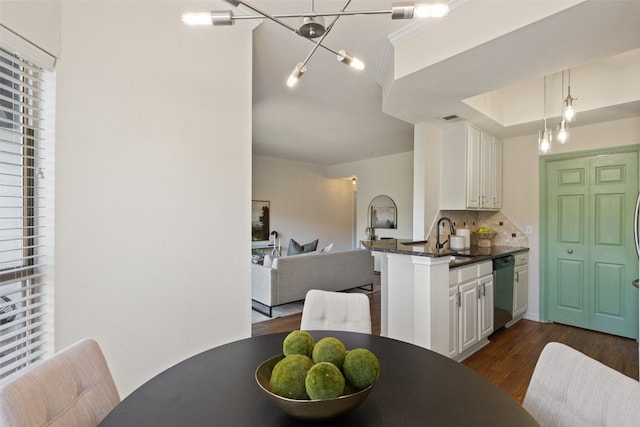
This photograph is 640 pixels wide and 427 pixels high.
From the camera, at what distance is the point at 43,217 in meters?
1.31

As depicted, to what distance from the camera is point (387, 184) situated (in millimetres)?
6523

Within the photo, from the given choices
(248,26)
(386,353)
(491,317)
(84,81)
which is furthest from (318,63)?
(491,317)

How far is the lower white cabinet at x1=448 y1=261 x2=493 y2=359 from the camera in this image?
252cm

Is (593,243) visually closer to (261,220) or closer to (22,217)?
(22,217)

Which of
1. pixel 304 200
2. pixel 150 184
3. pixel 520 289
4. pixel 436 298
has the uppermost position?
pixel 304 200

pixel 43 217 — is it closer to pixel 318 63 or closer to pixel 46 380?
pixel 46 380

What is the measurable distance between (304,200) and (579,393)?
6677 millimetres

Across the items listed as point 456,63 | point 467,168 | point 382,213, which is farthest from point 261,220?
point 456,63

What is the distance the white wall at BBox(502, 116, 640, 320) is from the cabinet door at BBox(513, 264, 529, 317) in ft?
0.29

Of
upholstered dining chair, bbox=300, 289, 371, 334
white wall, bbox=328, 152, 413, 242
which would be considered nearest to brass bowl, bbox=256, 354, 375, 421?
upholstered dining chair, bbox=300, 289, 371, 334

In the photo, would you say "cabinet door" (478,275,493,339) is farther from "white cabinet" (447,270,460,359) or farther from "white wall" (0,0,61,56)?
"white wall" (0,0,61,56)

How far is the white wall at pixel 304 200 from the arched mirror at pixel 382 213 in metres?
1.39

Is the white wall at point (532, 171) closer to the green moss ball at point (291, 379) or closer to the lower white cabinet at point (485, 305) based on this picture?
the lower white cabinet at point (485, 305)

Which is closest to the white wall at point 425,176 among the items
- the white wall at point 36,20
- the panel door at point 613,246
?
the panel door at point 613,246
